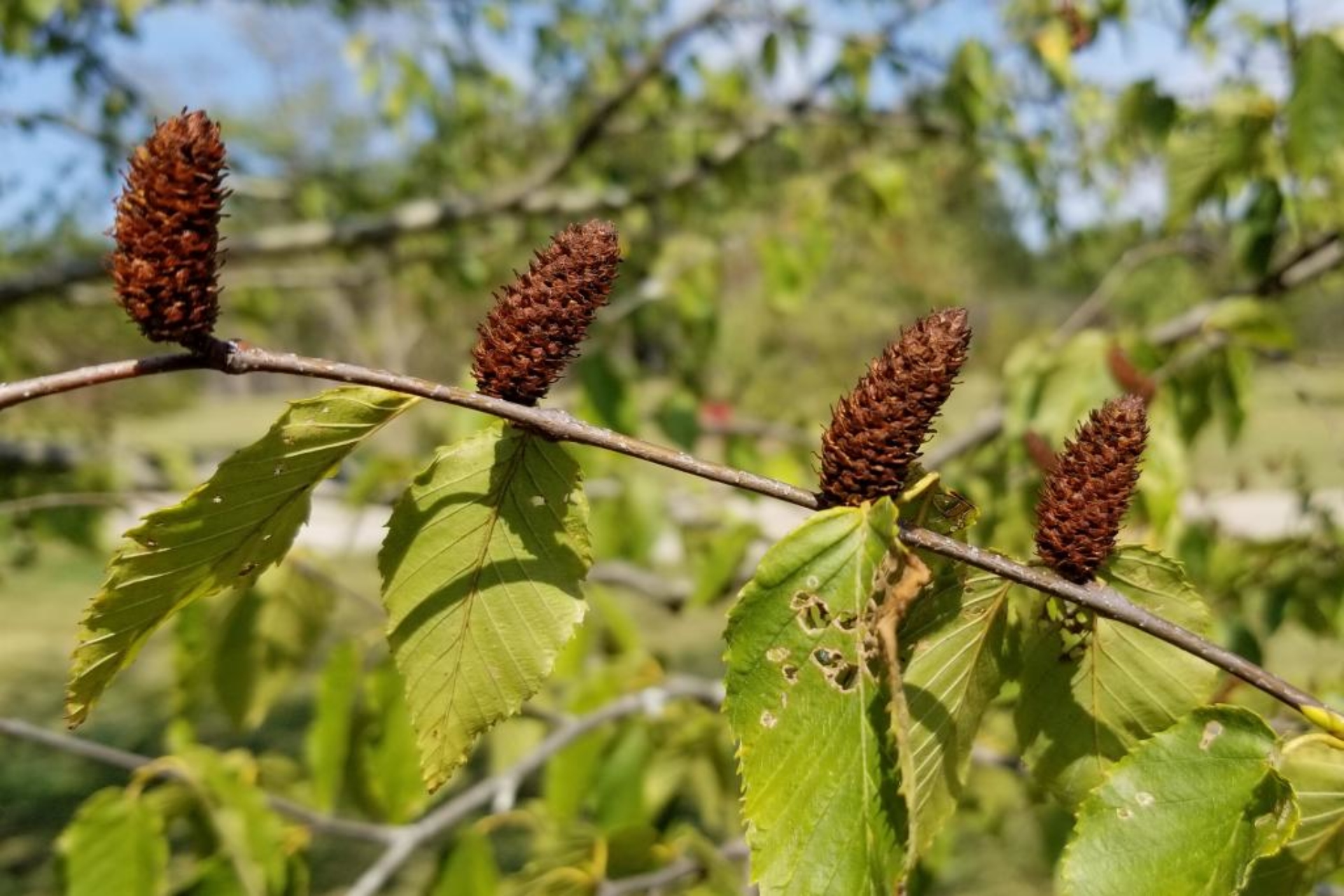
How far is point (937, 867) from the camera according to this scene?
280 cm

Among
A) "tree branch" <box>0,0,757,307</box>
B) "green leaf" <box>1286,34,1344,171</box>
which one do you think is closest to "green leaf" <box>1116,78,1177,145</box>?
"green leaf" <box>1286,34,1344,171</box>

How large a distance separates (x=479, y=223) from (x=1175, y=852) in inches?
195

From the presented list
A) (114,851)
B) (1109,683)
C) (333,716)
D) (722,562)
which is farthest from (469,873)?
(1109,683)

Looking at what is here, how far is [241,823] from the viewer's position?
1718 millimetres

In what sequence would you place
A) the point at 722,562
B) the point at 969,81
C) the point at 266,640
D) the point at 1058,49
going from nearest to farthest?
the point at 266,640 < the point at 722,562 < the point at 1058,49 < the point at 969,81

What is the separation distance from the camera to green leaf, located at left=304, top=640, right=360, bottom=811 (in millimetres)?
1968

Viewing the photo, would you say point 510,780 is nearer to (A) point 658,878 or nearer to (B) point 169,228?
(A) point 658,878

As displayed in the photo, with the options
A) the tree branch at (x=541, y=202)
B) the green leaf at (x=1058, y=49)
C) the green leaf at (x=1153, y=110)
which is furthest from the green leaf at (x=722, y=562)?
the tree branch at (x=541, y=202)

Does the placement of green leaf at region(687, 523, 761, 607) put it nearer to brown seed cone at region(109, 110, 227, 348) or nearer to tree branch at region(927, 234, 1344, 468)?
tree branch at region(927, 234, 1344, 468)

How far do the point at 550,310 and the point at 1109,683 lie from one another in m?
0.56

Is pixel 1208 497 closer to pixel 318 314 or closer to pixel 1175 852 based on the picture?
pixel 1175 852

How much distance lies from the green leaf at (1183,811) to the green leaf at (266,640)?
1.65 metres

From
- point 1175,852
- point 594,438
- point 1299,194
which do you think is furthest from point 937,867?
point 594,438

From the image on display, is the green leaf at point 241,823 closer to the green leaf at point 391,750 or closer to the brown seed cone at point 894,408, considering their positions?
the green leaf at point 391,750
